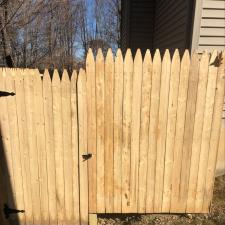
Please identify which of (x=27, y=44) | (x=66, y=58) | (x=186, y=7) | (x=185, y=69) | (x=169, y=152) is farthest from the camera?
(x=66, y=58)

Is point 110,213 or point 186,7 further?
point 186,7

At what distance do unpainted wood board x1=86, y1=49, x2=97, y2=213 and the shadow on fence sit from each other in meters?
0.95

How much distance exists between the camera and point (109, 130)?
10.5 ft

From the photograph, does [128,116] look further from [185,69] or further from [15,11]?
[15,11]

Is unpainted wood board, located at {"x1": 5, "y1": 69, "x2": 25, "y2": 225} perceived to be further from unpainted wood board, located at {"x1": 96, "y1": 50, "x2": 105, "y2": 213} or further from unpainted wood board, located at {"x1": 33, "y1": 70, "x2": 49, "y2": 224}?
unpainted wood board, located at {"x1": 96, "y1": 50, "x2": 105, "y2": 213}

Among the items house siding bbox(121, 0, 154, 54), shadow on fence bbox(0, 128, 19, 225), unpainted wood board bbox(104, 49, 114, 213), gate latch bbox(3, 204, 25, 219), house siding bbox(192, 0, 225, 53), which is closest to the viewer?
unpainted wood board bbox(104, 49, 114, 213)

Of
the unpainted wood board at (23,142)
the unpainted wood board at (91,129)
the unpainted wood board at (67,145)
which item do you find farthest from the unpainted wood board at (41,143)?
the unpainted wood board at (91,129)

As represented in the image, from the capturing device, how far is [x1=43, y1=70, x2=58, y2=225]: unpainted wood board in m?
3.05

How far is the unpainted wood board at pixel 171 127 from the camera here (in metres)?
3.02

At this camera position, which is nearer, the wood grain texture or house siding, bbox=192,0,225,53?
the wood grain texture

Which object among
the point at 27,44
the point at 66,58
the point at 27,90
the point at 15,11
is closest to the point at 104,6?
the point at 66,58

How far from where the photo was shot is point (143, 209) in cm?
346

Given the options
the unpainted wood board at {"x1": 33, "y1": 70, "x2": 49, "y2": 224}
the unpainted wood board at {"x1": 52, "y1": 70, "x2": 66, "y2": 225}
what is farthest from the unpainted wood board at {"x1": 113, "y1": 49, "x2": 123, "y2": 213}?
the unpainted wood board at {"x1": 33, "y1": 70, "x2": 49, "y2": 224}

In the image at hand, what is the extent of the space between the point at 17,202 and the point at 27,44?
12571 millimetres
